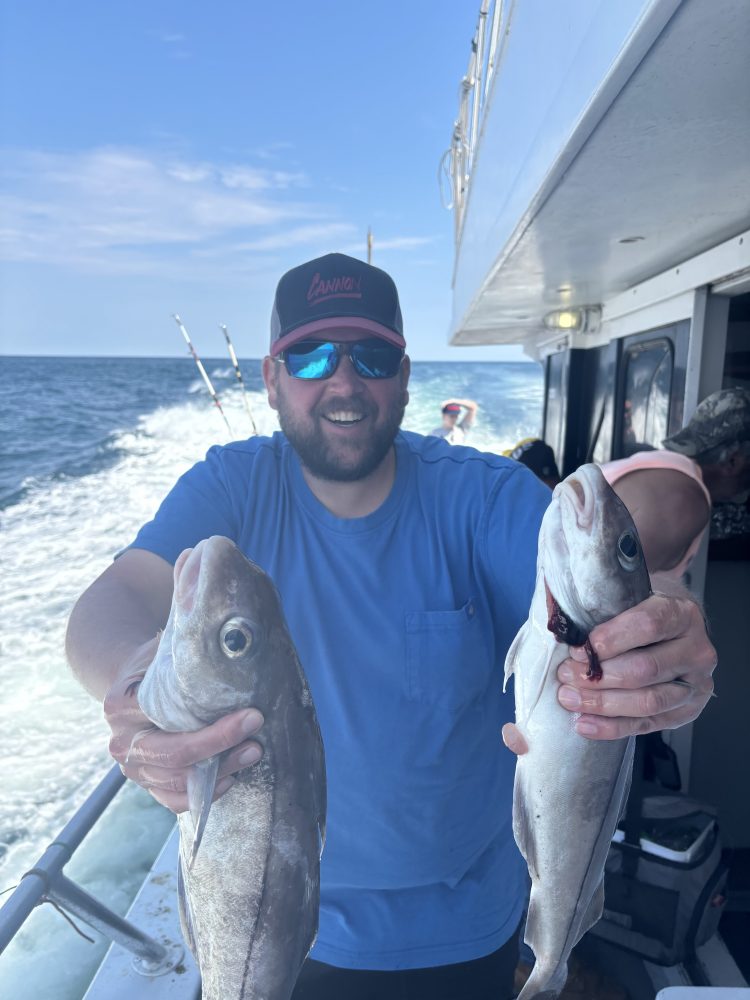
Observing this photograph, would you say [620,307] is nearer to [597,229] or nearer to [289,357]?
[597,229]

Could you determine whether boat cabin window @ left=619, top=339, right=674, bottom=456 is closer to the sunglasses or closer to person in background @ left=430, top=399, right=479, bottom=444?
the sunglasses

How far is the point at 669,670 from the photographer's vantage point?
1.29 metres

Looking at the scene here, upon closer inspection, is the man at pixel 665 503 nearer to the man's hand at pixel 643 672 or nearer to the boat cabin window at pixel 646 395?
the man's hand at pixel 643 672

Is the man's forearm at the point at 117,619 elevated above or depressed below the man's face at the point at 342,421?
below

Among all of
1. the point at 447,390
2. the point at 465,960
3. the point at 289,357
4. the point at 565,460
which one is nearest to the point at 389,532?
the point at 289,357

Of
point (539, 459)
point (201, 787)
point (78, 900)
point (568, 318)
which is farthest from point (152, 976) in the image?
point (568, 318)

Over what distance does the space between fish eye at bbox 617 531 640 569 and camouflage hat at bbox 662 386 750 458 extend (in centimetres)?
239

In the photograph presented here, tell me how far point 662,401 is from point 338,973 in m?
3.83

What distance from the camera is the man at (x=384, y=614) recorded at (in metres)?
1.93

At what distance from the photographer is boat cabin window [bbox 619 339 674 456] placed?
14.8 feet

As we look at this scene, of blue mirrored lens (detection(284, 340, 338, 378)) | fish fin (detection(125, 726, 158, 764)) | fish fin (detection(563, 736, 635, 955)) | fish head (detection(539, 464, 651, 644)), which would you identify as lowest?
fish fin (detection(563, 736, 635, 955))

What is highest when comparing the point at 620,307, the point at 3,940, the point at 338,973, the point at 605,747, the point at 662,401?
the point at 620,307

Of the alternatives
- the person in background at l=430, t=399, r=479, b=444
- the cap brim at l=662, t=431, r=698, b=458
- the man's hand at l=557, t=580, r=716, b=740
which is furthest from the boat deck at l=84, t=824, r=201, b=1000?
the person in background at l=430, t=399, r=479, b=444

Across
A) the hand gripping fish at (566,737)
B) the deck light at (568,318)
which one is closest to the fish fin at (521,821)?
the hand gripping fish at (566,737)
